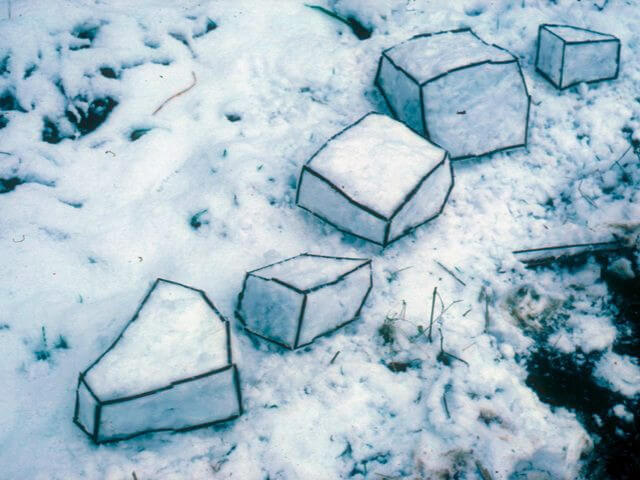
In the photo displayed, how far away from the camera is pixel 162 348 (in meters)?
1.67

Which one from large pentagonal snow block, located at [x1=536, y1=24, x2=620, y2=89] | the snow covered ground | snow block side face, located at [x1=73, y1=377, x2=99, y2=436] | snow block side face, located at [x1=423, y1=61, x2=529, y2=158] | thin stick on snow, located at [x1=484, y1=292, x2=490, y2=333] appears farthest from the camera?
large pentagonal snow block, located at [x1=536, y1=24, x2=620, y2=89]

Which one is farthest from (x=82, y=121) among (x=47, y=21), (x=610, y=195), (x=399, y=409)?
(x=610, y=195)

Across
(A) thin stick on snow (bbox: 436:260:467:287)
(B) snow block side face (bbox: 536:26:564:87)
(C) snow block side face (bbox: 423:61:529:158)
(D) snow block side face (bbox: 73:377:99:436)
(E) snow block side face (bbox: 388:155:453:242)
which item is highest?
(B) snow block side face (bbox: 536:26:564:87)

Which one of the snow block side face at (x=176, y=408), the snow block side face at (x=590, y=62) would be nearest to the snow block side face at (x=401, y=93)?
the snow block side face at (x=590, y=62)

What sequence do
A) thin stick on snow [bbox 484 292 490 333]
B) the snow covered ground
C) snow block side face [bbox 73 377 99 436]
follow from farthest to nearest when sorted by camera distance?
thin stick on snow [bbox 484 292 490 333] → the snow covered ground → snow block side face [bbox 73 377 99 436]

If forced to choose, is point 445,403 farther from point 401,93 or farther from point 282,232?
point 401,93

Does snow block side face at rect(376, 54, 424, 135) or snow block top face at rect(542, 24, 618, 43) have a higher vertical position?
snow block top face at rect(542, 24, 618, 43)

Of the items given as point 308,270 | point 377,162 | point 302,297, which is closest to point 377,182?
point 377,162

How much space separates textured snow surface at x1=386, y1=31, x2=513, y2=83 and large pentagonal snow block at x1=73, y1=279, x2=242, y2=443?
1508mm

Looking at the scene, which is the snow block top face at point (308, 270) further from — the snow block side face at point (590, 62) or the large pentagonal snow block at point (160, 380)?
the snow block side face at point (590, 62)

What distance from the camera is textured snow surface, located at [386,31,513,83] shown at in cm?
228

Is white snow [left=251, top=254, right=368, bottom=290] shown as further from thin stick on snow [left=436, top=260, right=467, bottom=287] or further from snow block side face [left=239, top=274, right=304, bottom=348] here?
thin stick on snow [left=436, top=260, right=467, bottom=287]

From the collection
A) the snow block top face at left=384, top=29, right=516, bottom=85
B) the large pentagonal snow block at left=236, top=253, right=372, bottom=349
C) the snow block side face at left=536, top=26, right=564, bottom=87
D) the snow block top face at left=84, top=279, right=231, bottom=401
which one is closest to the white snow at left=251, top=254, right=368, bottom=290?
the large pentagonal snow block at left=236, top=253, right=372, bottom=349

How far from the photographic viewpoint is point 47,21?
2.71 m
